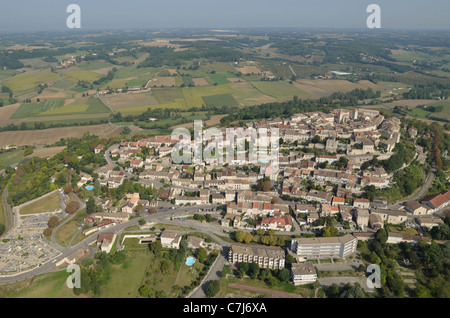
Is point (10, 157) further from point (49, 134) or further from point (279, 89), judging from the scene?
point (279, 89)

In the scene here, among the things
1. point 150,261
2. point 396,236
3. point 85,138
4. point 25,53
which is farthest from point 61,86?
point 396,236

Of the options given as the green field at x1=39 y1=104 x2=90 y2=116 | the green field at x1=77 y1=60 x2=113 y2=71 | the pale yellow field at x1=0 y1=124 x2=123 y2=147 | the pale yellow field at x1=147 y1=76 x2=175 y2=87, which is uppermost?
the green field at x1=77 y1=60 x2=113 y2=71

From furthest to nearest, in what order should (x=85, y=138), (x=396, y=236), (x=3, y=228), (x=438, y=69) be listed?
(x=438, y=69)
(x=85, y=138)
(x=3, y=228)
(x=396, y=236)

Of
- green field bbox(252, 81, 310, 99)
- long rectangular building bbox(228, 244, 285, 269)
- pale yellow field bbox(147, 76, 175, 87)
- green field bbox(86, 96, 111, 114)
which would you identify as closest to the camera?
long rectangular building bbox(228, 244, 285, 269)

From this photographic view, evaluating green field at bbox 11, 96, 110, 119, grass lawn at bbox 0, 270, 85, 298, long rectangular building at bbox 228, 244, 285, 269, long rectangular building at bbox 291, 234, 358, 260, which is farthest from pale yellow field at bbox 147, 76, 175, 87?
long rectangular building at bbox 291, 234, 358, 260

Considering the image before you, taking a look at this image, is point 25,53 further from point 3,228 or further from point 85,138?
point 3,228

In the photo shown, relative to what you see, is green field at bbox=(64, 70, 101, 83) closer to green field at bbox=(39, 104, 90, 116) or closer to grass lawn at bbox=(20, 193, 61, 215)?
green field at bbox=(39, 104, 90, 116)

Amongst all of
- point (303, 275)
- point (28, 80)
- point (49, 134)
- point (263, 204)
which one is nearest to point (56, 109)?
point (49, 134)
